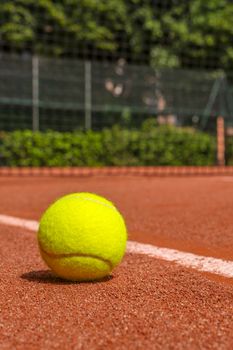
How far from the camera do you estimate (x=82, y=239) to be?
3.28 m

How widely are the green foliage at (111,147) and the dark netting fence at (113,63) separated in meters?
0.35

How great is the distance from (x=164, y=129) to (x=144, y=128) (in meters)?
0.67

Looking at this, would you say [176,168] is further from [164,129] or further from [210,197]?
[210,197]

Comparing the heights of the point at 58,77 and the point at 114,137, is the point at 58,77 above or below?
above

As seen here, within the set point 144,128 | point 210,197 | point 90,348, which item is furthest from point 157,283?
point 144,128

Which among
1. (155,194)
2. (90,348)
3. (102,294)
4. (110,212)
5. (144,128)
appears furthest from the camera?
(144,128)

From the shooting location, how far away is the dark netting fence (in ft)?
52.0

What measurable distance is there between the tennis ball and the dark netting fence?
1226 cm

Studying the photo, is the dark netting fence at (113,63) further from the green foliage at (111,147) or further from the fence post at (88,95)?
the green foliage at (111,147)

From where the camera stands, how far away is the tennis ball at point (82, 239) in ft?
10.8

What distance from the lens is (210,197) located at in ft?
24.5

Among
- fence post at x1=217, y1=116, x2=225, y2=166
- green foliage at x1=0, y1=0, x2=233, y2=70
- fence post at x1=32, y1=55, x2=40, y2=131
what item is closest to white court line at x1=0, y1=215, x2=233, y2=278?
fence post at x1=32, y1=55, x2=40, y2=131

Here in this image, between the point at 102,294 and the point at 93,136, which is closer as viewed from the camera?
the point at 102,294

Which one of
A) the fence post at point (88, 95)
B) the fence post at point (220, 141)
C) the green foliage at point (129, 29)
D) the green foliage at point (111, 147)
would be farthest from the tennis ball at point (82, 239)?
the green foliage at point (129, 29)
